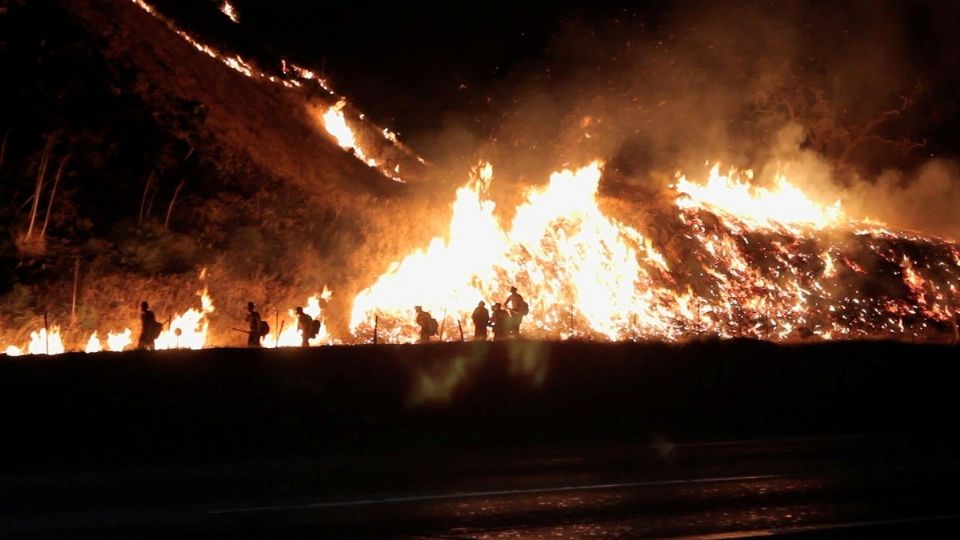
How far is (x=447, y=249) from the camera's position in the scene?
2794 centimetres

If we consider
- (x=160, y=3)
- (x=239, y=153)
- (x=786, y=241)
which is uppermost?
(x=160, y=3)

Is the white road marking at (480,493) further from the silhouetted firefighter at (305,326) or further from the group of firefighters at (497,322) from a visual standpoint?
the silhouetted firefighter at (305,326)

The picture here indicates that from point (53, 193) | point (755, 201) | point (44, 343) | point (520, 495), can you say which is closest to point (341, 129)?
point (53, 193)

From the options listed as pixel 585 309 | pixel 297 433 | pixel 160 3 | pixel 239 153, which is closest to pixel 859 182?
pixel 585 309

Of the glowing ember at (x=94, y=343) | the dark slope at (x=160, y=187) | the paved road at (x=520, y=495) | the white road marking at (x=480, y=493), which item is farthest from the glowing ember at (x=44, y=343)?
the white road marking at (x=480, y=493)

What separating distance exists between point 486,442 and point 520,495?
10.6 ft

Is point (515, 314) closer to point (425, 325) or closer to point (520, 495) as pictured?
point (425, 325)

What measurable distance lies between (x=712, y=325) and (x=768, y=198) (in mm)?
7226

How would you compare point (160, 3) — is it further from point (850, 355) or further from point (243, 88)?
point (850, 355)

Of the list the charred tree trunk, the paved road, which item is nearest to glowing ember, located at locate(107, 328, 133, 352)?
the charred tree trunk

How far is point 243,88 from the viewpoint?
99.3 feet

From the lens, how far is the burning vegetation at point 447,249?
23.1 metres

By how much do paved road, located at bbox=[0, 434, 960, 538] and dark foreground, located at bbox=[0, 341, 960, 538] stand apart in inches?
1.4

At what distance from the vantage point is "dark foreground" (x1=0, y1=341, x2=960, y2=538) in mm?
7977
